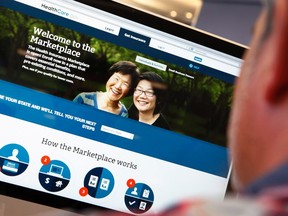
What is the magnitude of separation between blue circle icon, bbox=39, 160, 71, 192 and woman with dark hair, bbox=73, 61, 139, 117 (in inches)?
4.8

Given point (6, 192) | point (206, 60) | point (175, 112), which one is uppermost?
point (206, 60)

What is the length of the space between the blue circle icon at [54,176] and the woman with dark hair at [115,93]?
12 cm

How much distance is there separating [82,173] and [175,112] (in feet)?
0.69

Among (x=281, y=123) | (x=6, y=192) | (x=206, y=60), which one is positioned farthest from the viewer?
(x=206, y=60)

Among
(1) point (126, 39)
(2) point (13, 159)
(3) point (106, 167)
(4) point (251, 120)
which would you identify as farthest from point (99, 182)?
(4) point (251, 120)

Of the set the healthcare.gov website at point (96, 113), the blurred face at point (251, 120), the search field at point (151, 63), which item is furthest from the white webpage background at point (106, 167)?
the blurred face at point (251, 120)

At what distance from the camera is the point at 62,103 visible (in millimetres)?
962

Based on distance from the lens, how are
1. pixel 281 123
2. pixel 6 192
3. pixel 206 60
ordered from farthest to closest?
pixel 206 60
pixel 6 192
pixel 281 123

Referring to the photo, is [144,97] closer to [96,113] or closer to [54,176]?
[96,113]

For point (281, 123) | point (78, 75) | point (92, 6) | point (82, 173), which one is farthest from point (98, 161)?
point (281, 123)

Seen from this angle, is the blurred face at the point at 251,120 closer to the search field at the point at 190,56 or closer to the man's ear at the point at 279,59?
the man's ear at the point at 279,59

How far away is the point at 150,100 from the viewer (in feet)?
3.29

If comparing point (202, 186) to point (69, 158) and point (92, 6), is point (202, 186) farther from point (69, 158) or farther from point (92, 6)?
point (92, 6)

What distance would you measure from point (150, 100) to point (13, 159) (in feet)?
0.88
